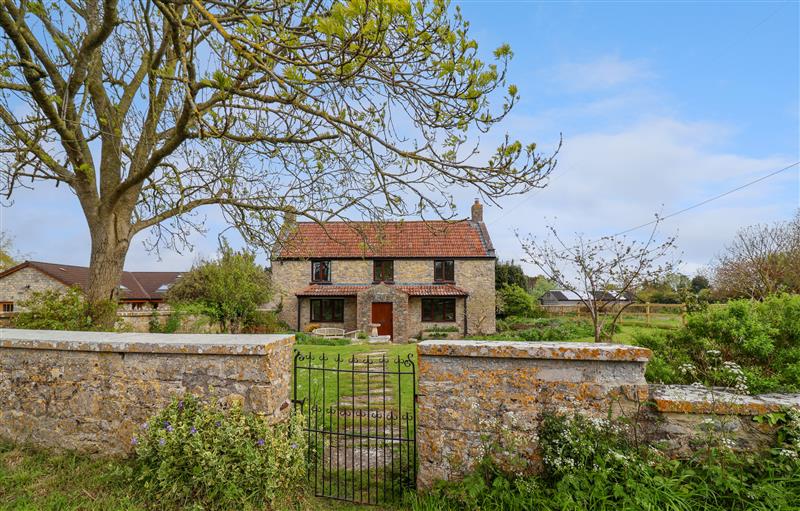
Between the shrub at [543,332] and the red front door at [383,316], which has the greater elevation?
the red front door at [383,316]

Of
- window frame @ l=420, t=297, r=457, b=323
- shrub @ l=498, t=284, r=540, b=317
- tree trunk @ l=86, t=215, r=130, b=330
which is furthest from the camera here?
shrub @ l=498, t=284, r=540, b=317

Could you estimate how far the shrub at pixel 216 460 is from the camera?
342cm

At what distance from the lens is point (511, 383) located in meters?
3.60

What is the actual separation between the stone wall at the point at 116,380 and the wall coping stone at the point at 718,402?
11.9 ft

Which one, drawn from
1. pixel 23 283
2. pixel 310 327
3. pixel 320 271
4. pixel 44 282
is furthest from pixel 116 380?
pixel 23 283

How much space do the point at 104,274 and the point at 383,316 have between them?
15684 mm

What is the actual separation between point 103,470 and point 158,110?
5362mm

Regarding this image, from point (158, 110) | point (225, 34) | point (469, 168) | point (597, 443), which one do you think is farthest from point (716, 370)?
point (158, 110)

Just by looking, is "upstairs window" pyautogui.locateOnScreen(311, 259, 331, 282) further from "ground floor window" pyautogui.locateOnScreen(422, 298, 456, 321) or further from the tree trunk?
the tree trunk

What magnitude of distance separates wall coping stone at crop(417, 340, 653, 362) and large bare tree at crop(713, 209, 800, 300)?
1913 centimetres

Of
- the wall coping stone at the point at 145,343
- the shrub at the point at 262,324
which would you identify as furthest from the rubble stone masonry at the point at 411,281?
the wall coping stone at the point at 145,343

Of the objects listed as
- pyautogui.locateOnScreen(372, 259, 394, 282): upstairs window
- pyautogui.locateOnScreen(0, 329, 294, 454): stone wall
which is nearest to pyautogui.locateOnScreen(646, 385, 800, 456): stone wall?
pyautogui.locateOnScreen(0, 329, 294, 454): stone wall

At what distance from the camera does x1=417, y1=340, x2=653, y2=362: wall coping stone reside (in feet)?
11.2

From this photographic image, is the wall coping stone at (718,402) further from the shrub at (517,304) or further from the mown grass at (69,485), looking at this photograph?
the shrub at (517,304)
